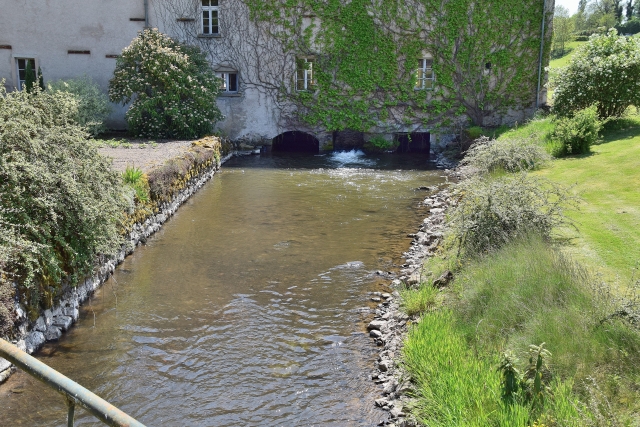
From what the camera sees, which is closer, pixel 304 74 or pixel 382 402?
pixel 382 402

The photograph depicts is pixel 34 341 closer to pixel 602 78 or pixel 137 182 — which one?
pixel 137 182

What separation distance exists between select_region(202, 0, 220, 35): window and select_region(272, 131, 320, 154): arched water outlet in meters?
5.12

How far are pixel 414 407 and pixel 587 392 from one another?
1505mm

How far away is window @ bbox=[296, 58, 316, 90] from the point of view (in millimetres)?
22203

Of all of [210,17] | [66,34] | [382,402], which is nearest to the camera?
[382,402]

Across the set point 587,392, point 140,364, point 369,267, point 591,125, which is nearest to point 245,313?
point 140,364

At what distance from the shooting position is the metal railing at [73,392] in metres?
1.55

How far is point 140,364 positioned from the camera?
6238 mm

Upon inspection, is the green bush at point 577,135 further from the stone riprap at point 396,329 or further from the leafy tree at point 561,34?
the leafy tree at point 561,34

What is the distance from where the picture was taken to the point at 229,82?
882 inches

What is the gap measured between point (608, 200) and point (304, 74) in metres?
15.2

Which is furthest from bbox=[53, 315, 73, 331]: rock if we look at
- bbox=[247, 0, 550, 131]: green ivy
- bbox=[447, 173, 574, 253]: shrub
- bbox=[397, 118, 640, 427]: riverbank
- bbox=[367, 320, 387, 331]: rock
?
bbox=[247, 0, 550, 131]: green ivy

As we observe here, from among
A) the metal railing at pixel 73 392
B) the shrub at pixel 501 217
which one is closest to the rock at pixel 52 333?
the shrub at pixel 501 217

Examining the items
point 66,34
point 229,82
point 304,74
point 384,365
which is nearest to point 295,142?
point 304,74
